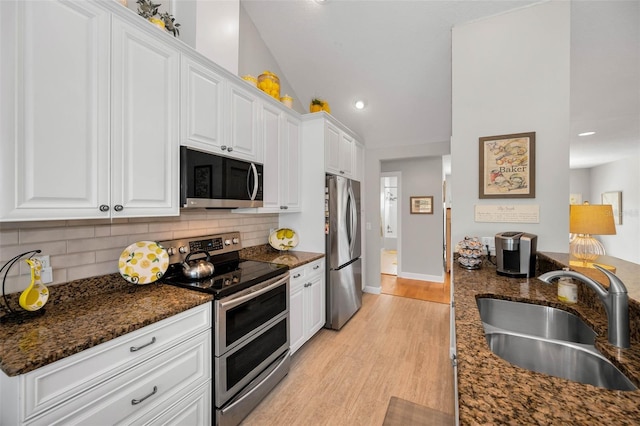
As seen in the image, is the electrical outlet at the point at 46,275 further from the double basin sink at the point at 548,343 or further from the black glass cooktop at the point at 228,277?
A: the double basin sink at the point at 548,343

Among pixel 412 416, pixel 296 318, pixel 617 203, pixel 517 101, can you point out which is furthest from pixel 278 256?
pixel 617 203

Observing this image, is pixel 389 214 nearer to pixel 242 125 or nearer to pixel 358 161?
pixel 358 161

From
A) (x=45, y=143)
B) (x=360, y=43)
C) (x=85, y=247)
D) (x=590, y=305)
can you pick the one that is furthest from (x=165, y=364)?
(x=360, y=43)

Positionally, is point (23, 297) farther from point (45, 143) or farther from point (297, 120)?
point (297, 120)

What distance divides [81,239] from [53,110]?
714mm

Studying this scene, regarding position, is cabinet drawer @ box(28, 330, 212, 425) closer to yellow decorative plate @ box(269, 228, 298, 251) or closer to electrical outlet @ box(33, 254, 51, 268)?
electrical outlet @ box(33, 254, 51, 268)

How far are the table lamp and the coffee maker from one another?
26cm

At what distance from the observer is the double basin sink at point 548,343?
91 cm

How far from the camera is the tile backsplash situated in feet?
4.25

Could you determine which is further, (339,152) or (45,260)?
(339,152)

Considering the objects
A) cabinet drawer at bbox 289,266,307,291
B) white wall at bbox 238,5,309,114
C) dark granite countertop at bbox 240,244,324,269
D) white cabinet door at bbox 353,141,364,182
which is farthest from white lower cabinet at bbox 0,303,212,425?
white cabinet door at bbox 353,141,364,182

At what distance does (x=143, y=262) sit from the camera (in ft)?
5.33

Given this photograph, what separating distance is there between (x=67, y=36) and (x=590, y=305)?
8.65 ft

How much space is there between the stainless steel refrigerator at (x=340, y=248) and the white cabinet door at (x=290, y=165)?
0.34m
